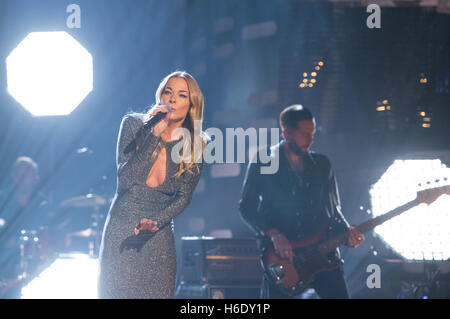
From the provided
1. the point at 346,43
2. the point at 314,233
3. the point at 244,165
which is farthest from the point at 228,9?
the point at 314,233

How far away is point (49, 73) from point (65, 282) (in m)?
2.95

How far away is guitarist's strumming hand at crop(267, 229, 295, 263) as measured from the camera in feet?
11.4

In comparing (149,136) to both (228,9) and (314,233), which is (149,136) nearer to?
(314,233)

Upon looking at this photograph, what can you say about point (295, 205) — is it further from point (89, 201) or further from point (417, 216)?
point (89, 201)

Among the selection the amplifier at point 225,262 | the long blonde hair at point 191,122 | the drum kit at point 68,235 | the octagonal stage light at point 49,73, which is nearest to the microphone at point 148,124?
the long blonde hair at point 191,122

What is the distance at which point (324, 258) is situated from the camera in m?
3.53

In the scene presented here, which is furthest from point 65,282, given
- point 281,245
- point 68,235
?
point 68,235

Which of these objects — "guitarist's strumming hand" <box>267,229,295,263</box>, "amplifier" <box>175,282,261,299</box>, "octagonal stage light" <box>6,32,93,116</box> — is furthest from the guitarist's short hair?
"octagonal stage light" <box>6,32,93,116</box>

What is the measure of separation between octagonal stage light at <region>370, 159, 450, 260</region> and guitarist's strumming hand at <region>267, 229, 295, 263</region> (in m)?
1.39

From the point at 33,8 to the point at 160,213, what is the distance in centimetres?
434

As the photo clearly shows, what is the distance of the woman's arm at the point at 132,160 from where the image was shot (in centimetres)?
241

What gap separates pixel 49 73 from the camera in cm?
610

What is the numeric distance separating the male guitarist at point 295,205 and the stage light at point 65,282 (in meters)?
1.19

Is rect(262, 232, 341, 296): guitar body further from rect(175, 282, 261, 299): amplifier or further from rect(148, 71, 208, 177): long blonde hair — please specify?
rect(148, 71, 208, 177): long blonde hair
